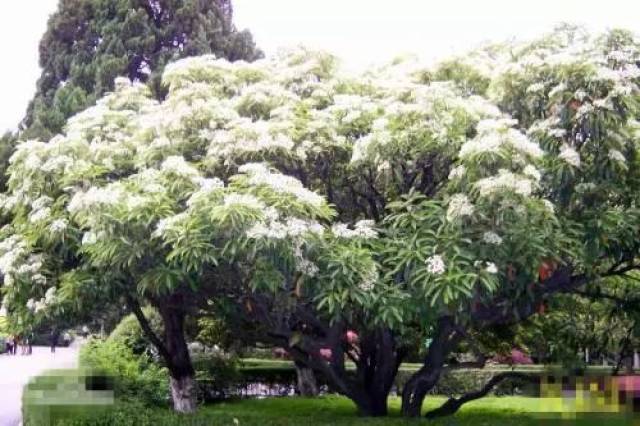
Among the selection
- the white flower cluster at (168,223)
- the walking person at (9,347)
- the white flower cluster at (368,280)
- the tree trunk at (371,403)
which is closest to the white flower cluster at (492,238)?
the white flower cluster at (368,280)

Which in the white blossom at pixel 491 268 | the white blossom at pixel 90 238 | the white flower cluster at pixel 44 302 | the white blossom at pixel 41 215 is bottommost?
the white flower cluster at pixel 44 302

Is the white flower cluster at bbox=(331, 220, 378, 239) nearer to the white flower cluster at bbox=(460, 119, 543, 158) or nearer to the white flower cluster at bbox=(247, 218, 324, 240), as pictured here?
the white flower cluster at bbox=(247, 218, 324, 240)

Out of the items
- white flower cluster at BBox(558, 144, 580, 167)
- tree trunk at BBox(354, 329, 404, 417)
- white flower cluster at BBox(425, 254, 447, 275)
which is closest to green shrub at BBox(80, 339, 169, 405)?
tree trunk at BBox(354, 329, 404, 417)

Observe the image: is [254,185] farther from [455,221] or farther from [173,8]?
[173,8]

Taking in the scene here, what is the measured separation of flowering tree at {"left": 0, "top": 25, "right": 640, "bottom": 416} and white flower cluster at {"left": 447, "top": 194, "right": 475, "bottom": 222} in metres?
0.02

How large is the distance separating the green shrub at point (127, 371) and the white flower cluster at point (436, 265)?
13.4 ft

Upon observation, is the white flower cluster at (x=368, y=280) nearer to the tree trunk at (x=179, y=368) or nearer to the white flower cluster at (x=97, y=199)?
the white flower cluster at (x=97, y=199)

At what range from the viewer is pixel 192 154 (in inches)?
358

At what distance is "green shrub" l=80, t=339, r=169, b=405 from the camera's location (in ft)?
31.3

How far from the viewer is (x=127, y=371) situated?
11.5 metres

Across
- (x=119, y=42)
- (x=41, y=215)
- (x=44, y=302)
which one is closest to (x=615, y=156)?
(x=41, y=215)

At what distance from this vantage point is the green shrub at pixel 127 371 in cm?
955

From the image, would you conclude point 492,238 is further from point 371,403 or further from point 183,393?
point 183,393

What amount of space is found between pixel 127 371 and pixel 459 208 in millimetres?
6297
